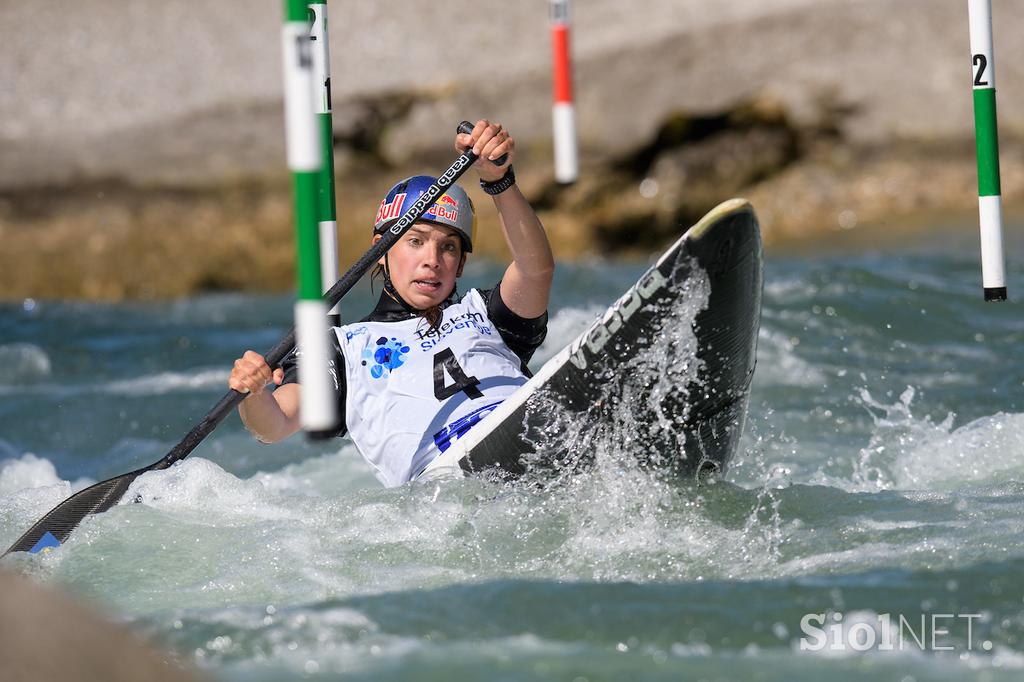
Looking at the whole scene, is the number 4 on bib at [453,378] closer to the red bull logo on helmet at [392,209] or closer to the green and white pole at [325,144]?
the red bull logo on helmet at [392,209]

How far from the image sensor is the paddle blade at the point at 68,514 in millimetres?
4219

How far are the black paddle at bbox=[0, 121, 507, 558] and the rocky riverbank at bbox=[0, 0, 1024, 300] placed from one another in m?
7.72

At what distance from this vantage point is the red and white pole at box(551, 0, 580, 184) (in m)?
6.11

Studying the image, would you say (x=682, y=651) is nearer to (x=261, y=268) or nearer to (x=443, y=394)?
(x=443, y=394)

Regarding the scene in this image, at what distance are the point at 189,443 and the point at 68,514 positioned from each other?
1.53 feet

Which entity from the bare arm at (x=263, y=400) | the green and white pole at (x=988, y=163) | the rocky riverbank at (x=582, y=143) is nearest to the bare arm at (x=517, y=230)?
the bare arm at (x=263, y=400)

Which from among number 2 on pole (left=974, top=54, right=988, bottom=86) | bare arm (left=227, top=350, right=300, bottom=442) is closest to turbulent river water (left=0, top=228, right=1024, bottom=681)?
bare arm (left=227, top=350, right=300, bottom=442)

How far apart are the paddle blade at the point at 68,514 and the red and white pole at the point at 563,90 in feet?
8.98

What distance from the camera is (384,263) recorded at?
4691mm

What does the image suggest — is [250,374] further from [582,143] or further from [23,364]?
[582,143]

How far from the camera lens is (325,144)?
18.6ft

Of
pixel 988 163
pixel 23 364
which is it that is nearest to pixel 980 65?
pixel 988 163

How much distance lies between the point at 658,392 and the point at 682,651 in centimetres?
131

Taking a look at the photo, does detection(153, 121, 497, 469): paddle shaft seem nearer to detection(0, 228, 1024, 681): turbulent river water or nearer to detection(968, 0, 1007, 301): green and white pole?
detection(0, 228, 1024, 681): turbulent river water
